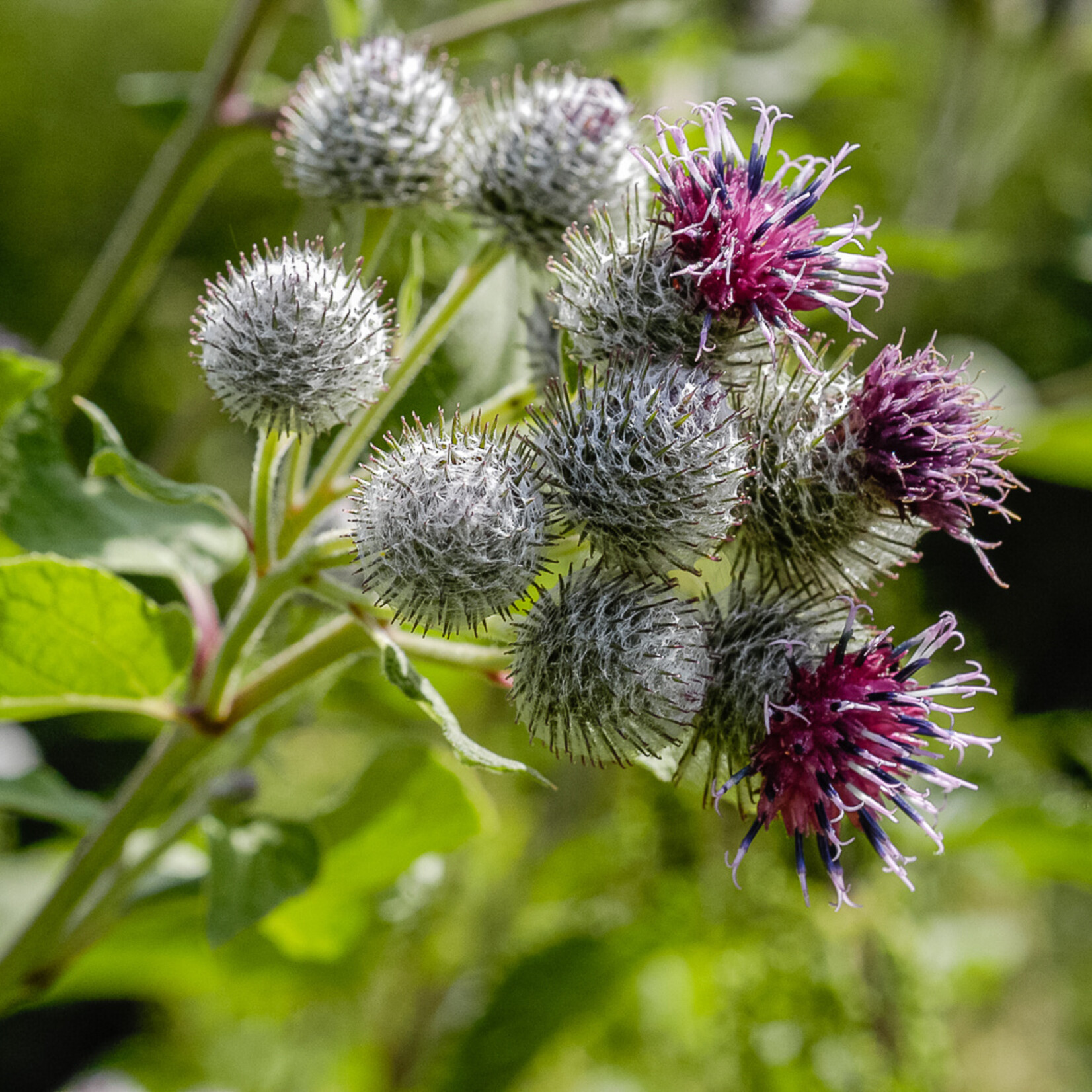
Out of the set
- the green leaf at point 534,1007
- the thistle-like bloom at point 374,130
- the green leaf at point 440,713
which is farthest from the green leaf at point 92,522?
the green leaf at point 534,1007

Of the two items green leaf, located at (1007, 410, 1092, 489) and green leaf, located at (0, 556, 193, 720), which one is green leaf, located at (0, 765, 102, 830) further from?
green leaf, located at (1007, 410, 1092, 489)

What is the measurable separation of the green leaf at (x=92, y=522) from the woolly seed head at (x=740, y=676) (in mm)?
840

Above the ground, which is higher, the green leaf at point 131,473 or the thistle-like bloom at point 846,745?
the thistle-like bloom at point 846,745

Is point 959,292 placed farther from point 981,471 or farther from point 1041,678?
point 981,471

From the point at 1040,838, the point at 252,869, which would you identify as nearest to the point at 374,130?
the point at 252,869

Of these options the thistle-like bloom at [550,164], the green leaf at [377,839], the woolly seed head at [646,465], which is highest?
the thistle-like bloom at [550,164]

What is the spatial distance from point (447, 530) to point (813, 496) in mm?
486

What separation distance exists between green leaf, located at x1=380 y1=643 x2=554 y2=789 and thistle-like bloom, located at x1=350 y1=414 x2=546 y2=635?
6cm

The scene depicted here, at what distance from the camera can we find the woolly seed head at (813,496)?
128cm

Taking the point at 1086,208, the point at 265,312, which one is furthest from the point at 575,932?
the point at 1086,208

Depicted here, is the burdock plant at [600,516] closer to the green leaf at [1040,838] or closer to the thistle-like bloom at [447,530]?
Result: the thistle-like bloom at [447,530]

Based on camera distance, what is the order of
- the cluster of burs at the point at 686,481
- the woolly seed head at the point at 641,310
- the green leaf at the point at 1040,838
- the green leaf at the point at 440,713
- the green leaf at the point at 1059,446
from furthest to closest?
the green leaf at the point at 1059,446, the green leaf at the point at 1040,838, the woolly seed head at the point at 641,310, the cluster of burs at the point at 686,481, the green leaf at the point at 440,713

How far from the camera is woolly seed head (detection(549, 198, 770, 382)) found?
124cm

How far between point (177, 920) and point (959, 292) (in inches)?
182
